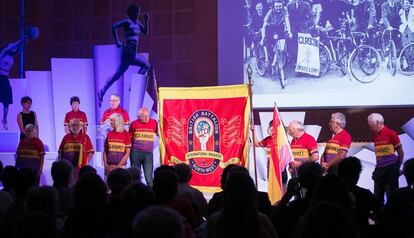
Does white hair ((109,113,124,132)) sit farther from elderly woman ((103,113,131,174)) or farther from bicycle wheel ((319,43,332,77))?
bicycle wheel ((319,43,332,77))

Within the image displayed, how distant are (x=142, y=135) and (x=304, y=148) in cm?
Answer: 215

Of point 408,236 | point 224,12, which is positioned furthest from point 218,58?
point 408,236

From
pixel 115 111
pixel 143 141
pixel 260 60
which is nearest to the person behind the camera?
pixel 143 141

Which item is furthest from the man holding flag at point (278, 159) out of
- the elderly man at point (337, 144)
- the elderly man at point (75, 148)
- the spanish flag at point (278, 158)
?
Answer: the elderly man at point (75, 148)

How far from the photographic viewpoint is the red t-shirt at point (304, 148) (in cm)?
759

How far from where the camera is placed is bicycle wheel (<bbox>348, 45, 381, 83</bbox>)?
9367 millimetres

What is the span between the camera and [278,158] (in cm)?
725

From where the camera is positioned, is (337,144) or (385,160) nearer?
(385,160)

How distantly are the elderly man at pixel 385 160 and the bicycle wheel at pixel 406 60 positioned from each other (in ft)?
6.95

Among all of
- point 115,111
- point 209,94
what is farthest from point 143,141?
point 209,94

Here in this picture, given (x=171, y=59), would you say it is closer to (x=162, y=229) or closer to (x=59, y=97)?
(x=59, y=97)

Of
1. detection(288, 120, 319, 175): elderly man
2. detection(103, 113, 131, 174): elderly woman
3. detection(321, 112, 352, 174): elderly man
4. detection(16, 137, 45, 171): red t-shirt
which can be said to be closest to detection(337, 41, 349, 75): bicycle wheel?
detection(321, 112, 352, 174): elderly man

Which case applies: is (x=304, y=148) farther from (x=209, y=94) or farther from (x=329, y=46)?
(x=329, y=46)

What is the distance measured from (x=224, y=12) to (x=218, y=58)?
747 millimetres
